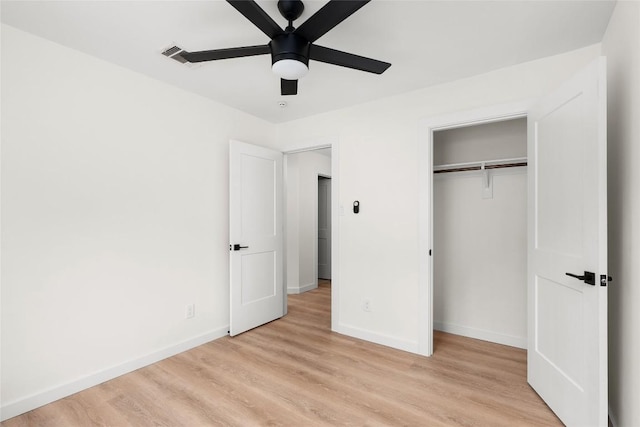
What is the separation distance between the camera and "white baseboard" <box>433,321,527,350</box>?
297cm

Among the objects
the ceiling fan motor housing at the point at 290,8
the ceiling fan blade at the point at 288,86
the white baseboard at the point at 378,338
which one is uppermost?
the ceiling fan motor housing at the point at 290,8

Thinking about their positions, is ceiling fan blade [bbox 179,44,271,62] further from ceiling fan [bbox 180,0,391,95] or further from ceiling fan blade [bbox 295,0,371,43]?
ceiling fan blade [bbox 295,0,371,43]

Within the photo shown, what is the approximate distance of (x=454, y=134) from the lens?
3377 millimetres

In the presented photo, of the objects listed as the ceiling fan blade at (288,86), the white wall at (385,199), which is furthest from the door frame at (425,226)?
the ceiling fan blade at (288,86)

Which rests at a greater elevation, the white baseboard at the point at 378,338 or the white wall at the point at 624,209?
the white wall at the point at 624,209

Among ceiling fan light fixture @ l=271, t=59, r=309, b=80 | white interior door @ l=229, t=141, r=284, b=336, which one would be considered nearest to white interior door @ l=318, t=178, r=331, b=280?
white interior door @ l=229, t=141, r=284, b=336

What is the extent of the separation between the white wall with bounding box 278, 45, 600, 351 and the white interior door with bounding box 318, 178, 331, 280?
2700 millimetres

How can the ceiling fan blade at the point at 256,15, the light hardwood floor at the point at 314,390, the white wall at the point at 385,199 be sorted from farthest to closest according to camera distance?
1. the white wall at the point at 385,199
2. the light hardwood floor at the point at 314,390
3. the ceiling fan blade at the point at 256,15

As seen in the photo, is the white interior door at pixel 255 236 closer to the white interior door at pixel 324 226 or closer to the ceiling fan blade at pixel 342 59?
the ceiling fan blade at pixel 342 59

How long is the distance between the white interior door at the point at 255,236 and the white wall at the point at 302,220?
121 cm

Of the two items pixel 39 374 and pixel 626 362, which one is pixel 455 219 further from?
pixel 39 374

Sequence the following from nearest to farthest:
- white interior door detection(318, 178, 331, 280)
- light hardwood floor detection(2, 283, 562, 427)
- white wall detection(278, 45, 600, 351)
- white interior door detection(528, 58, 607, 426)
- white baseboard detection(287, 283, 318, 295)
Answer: white interior door detection(528, 58, 607, 426), light hardwood floor detection(2, 283, 562, 427), white wall detection(278, 45, 600, 351), white baseboard detection(287, 283, 318, 295), white interior door detection(318, 178, 331, 280)

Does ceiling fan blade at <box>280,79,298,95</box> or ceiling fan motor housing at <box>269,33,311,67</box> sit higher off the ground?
ceiling fan motor housing at <box>269,33,311,67</box>

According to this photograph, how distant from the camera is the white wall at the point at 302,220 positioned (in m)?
5.08
